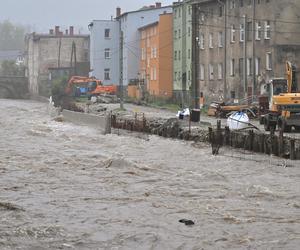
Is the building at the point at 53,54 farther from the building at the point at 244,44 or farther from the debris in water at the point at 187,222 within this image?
the debris in water at the point at 187,222

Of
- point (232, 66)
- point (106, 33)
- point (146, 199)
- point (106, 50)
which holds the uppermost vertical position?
point (106, 33)

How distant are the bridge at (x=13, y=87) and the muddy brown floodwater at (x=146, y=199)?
98602 millimetres

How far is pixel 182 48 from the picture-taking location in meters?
85.1

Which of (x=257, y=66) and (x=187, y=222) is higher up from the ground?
(x=257, y=66)

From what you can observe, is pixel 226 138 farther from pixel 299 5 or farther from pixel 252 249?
pixel 299 5

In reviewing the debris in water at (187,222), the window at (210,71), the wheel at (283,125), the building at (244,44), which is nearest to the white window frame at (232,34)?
the building at (244,44)

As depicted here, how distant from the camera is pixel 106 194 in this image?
2019cm

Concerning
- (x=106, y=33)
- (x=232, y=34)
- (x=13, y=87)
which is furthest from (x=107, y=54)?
(x=232, y=34)

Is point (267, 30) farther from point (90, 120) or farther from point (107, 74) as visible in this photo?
point (107, 74)

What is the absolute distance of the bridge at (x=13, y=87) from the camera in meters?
130

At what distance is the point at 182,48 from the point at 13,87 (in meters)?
57.7

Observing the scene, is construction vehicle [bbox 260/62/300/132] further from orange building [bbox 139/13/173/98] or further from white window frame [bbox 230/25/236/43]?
orange building [bbox 139/13/173/98]

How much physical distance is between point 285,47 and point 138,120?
58.1 feet

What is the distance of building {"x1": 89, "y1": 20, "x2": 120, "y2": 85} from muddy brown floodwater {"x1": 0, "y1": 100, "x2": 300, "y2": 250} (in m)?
79.6
